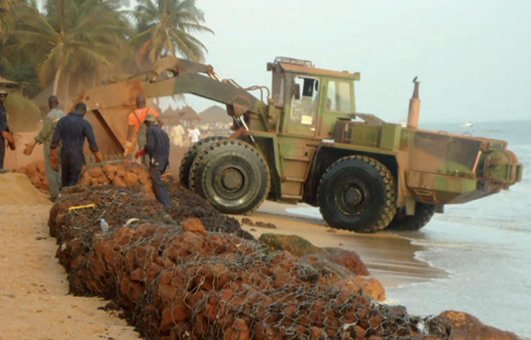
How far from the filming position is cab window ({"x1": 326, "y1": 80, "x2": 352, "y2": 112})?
14234 millimetres

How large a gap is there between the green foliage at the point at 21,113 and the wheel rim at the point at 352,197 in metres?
24.6

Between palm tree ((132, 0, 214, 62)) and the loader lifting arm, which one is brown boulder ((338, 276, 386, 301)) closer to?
the loader lifting arm

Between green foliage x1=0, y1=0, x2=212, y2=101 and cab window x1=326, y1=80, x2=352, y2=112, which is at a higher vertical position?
green foliage x1=0, y1=0, x2=212, y2=101

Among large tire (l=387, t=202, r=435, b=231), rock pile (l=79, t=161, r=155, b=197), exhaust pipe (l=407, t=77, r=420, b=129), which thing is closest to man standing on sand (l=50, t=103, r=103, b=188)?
rock pile (l=79, t=161, r=155, b=197)

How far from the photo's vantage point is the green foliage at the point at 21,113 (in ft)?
117

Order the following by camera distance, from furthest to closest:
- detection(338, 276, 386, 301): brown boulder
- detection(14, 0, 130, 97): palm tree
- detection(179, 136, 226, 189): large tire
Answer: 1. detection(14, 0, 130, 97): palm tree
2. detection(179, 136, 226, 189): large tire
3. detection(338, 276, 386, 301): brown boulder

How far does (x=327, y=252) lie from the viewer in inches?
380

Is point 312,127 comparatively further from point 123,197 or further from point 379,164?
point 123,197

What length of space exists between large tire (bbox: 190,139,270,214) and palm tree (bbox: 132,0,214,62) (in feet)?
106

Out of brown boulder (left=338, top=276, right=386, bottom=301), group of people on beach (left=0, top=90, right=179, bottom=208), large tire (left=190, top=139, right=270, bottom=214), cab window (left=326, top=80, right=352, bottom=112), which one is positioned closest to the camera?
brown boulder (left=338, top=276, right=386, bottom=301)

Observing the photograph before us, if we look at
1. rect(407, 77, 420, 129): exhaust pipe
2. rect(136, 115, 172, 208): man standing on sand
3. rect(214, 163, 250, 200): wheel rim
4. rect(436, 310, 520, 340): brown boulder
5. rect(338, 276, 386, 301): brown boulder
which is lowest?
rect(338, 276, 386, 301): brown boulder

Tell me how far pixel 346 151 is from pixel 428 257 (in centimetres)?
299

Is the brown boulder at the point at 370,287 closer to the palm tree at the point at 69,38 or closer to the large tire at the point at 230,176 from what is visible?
the large tire at the point at 230,176

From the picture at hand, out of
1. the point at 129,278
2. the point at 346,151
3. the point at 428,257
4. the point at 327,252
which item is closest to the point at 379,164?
the point at 346,151
